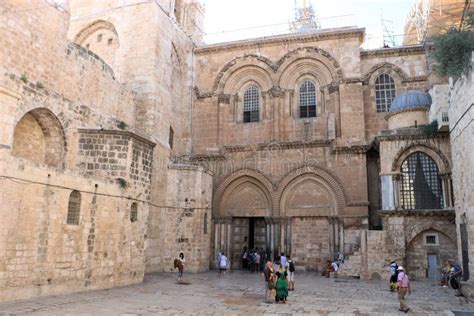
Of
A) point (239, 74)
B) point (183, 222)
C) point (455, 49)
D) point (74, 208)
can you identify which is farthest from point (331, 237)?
point (74, 208)

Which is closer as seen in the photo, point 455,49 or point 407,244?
point 455,49

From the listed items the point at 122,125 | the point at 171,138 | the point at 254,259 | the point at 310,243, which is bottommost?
the point at 254,259

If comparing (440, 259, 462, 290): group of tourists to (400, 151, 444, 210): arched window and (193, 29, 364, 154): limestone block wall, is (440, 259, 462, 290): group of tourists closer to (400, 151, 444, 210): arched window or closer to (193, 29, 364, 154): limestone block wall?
(400, 151, 444, 210): arched window

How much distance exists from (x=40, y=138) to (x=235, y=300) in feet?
26.0

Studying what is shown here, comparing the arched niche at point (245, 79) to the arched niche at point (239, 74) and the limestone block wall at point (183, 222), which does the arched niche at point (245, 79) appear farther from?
the limestone block wall at point (183, 222)

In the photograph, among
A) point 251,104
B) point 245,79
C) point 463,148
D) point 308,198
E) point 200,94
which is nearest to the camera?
point 463,148

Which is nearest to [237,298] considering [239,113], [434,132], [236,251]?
[236,251]

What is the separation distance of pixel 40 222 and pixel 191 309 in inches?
173

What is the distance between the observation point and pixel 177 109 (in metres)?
21.9

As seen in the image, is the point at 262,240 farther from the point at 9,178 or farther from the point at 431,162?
the point at 9,178

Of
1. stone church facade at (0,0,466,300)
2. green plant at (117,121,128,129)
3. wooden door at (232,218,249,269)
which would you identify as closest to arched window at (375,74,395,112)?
stone church facade at (0,0,466,300)

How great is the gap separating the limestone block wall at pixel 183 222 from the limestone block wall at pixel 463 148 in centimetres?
1031

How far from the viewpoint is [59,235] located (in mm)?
10883

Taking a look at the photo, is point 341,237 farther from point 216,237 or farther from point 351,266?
point 216,237
